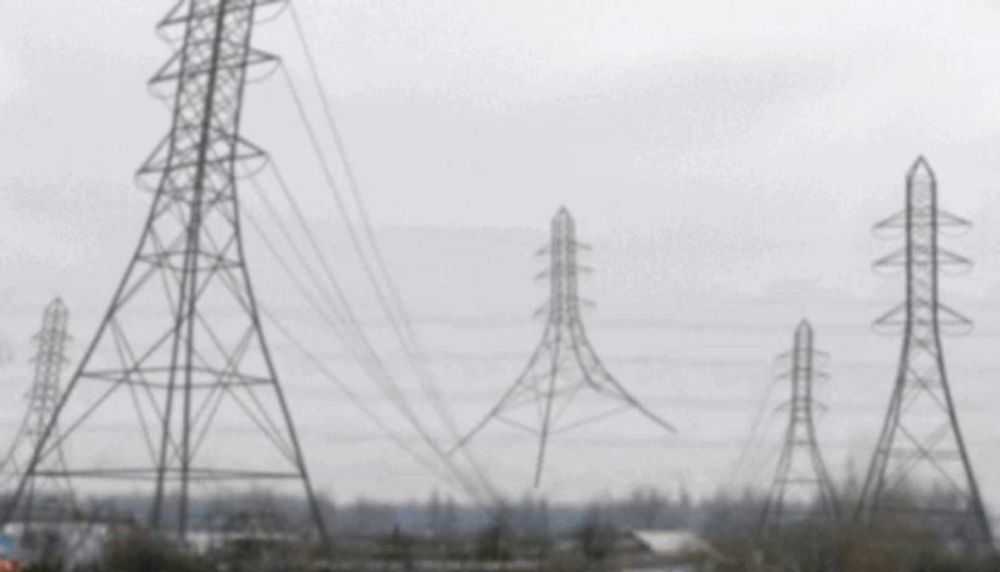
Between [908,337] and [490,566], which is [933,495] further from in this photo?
[490,566]

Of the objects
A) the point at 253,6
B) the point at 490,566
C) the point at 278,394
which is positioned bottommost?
the point at 490,566

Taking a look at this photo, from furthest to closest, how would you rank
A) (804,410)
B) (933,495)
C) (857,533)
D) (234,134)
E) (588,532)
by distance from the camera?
1. (933,495)
2. (804,410)
3. (588,532)
4. (857,533)
5. (234,134)

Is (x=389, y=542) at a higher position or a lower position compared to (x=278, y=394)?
lower

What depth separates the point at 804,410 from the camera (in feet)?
184

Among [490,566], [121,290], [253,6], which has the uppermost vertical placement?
[253,6]

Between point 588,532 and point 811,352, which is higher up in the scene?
point 811,352

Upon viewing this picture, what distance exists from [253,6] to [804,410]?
27.2m

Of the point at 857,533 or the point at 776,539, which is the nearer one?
the point at 857,533

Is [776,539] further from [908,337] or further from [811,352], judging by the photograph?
[908,337]

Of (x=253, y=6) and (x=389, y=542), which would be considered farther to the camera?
(x=389, y=542)

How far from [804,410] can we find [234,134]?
27444 mm

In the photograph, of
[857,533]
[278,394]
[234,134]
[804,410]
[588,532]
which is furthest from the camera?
[804,410]

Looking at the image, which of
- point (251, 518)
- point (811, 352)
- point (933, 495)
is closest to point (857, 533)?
point (811, 352)

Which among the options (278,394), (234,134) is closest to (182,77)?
(234,134)
